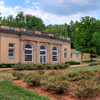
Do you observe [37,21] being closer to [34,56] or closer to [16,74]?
[34,56]

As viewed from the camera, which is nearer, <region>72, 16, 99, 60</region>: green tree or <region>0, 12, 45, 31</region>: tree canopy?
<region>72, 16, 99, 60</region>: green tree

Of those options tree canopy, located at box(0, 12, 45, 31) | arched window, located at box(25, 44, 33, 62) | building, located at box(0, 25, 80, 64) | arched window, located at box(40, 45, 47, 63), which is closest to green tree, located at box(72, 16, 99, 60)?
building, located at box(0, 25, 80, 64)

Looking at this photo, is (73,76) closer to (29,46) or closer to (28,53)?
(28,53)

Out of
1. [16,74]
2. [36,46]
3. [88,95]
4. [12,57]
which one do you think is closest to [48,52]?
[36,46]

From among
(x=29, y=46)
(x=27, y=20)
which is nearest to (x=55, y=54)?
(x=29, y=46)

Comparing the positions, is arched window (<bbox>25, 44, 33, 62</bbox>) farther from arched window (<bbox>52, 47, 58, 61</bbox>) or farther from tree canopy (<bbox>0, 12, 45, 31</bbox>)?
tree canopy (<bbox>0, 12, 45, 31</bbox>)

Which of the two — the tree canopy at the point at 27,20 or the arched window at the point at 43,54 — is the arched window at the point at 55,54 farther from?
the tree canopy at the point at 27,20

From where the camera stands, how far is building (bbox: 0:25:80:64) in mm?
21547

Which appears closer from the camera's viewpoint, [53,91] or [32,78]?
[53,91]

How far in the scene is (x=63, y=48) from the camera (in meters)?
32.0

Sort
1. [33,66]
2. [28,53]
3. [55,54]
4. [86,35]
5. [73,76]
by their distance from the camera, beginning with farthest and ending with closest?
1. [86,35]
2. [55,54]
3. [28,53]
4. [33,66]
5. [73,76]

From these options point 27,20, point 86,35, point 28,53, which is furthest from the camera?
point 27,20

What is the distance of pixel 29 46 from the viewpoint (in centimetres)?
2494

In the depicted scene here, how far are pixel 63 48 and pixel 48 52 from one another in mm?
5274
